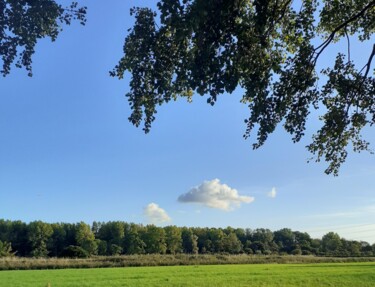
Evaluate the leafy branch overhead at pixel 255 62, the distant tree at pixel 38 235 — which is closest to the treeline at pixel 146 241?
the distant tree at pixel 38 235

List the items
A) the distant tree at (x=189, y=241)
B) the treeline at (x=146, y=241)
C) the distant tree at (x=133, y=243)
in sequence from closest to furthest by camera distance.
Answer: the treeline at (x=146, y=241) < the distant tree at (x=133, y=243) < the distant tree at (x=189, y=241)

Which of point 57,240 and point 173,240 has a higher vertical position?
point 57,240

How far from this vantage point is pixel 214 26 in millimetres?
7176

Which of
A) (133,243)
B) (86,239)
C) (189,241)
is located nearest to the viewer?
(86,239)

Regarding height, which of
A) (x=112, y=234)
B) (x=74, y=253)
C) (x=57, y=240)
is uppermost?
(x=112, y=234)

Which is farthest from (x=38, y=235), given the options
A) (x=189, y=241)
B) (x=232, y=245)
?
(x=232, y=245)

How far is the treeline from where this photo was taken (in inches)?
4259

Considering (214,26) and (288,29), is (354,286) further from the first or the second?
(214,26)

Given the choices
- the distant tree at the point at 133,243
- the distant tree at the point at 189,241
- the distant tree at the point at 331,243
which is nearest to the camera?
the distant tree at the point at 133,243

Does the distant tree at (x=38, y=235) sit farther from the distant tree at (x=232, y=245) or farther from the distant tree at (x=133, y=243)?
the distant tree at (x=232, y=245)

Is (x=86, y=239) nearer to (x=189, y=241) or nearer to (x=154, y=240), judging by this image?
(x=154, y=240)

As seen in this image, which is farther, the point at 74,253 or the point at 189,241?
the point at 189,241

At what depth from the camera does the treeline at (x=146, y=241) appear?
108188 millimetres

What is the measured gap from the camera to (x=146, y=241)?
116 metres
